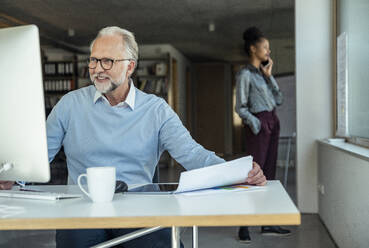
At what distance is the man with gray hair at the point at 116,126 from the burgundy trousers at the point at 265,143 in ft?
6.12

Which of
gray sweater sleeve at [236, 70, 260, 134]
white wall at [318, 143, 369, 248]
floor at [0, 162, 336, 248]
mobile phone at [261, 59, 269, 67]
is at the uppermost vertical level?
mobile phone at [261, 59, 269, 67]

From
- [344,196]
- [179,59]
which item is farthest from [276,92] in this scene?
[179,59]

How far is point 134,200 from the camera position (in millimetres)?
1222

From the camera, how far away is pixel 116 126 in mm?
1781

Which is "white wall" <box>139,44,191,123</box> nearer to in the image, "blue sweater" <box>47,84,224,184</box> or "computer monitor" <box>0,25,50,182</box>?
"blue sweater" <box>47,84,224,184</box>

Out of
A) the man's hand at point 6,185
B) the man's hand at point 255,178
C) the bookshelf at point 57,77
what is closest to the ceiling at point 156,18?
the bookshelf at point 57,77

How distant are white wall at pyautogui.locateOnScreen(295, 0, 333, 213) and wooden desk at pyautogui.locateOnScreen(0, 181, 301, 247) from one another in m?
3.13

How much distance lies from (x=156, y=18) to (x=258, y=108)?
4.43 metres

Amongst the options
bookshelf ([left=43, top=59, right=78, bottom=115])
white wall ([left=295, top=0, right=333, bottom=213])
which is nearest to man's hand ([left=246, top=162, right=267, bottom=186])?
white wall ([left=295, top=0, right=333, bottom=213])

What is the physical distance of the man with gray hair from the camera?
174 cm

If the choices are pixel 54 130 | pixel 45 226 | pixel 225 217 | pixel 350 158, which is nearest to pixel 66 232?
pixel 54 130

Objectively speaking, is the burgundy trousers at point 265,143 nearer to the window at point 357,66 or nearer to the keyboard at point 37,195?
the window at point 357,66

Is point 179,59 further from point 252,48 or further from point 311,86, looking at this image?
point 252,48

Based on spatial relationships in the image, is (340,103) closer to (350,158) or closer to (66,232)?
(350,158)
